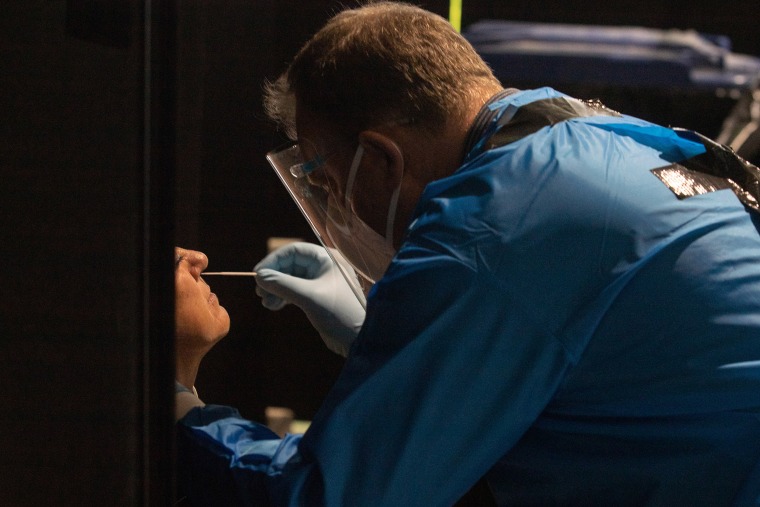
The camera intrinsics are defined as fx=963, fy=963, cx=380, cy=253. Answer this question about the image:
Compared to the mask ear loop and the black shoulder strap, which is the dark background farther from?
the black shoulder strap

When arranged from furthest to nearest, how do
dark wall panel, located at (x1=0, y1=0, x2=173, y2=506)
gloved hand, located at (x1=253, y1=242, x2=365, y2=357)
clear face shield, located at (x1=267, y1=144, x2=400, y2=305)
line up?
1. gloved hand, located at (x1=253, y1=242, x2=365, y2=357)
2. clear face shield, located at (x1=267, y1=144, x2=400, y2=305)
3. dark wall panel, located at (x1=0, y1=0, x2=173, y2=506)

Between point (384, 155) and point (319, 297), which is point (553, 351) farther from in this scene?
point (319, 297)

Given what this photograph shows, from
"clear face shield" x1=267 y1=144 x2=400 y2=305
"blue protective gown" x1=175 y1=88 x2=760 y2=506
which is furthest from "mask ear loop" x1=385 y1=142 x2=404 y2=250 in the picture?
"blue protective gown" x1=175 y1=88 x2=760 y2=506

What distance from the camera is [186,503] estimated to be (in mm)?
1106

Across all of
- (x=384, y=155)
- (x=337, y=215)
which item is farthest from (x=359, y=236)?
(x=384, y=155)

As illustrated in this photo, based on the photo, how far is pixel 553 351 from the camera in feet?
3.08

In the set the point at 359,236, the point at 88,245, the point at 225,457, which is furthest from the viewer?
the point at 359,236

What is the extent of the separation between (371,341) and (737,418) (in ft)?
1.30

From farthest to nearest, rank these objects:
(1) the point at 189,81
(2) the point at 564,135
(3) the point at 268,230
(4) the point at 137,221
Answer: (3) the point at 268,230, (1) the point at 189,81, (2) the point at 564,135, (4) the point at 137,221

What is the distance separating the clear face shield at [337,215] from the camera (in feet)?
4.13

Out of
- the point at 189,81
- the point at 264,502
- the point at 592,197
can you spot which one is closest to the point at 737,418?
the point at 592,197

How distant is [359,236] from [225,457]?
0.38 meters

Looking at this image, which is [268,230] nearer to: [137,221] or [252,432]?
[252,432]

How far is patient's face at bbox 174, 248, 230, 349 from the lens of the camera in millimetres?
1238
